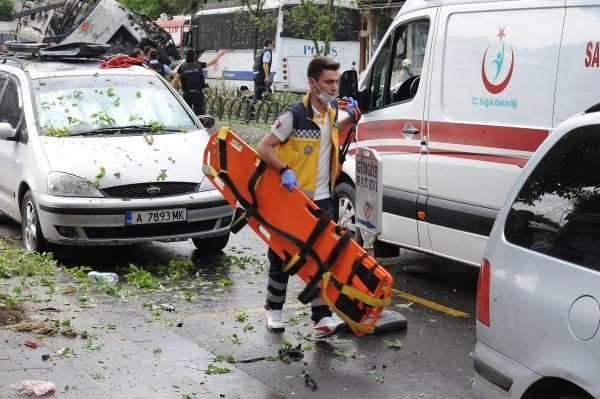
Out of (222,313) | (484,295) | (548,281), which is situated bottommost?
(222,313)

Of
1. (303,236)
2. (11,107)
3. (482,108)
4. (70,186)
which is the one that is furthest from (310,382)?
(11,107)

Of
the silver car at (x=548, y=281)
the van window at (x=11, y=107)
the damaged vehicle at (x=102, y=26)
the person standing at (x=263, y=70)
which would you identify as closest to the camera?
the silver car at (x=548, y=281)

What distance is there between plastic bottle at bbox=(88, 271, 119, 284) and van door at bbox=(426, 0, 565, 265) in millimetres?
2739

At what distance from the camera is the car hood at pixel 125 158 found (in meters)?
8.78

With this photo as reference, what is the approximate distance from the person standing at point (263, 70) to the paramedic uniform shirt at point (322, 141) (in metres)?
18.2

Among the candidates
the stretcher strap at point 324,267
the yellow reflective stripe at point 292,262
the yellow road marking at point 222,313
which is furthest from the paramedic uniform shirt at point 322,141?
the yellow road marking at point 222,313

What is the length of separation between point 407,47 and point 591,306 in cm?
551

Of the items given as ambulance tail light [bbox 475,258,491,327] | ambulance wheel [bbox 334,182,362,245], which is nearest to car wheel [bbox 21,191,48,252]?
ambulance wheel [bbox 334,182,362,245]

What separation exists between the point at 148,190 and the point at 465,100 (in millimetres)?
3007

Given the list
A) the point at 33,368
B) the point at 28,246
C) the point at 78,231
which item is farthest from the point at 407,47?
the point at 33,368

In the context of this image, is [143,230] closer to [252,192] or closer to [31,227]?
[31,227]

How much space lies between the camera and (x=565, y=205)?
411cm

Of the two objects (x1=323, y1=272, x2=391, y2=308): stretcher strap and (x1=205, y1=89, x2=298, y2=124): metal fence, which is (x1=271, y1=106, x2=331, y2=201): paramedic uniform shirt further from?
(x1=205, y1=89, x2=298, y2=124): metal fence

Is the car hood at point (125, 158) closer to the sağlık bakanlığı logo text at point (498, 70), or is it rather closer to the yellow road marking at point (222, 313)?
the yellow road marking at point (222, 313)
